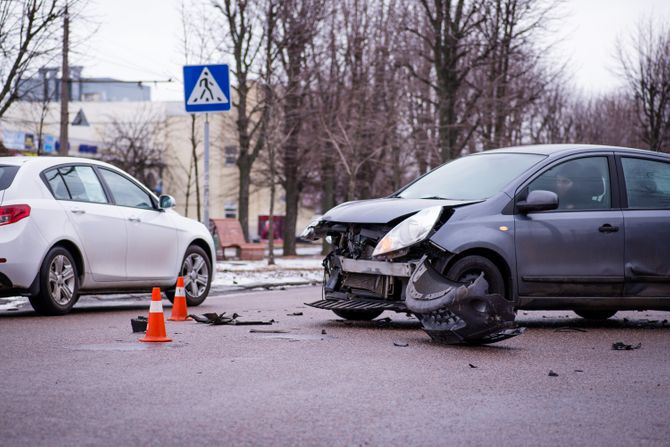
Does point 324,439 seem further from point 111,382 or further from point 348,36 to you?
point 348,36

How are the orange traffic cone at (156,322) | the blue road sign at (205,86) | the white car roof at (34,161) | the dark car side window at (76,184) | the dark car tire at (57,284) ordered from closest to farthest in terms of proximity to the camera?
1. the orange traffic cone at (156,322)
2. the dark car tire at (57,284)
3. the white car roof at (34,161)
4. the dark car side window at (76,184)
5. the blue road sign at (205,86)

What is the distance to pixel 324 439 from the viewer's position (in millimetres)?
4789

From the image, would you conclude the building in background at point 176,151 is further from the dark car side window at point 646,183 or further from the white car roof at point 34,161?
the dark car side window at point 646,183

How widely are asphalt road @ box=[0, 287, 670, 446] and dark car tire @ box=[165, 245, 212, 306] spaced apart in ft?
10.0

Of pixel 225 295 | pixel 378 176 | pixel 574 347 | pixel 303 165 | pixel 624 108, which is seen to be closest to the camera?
pixel 574 347

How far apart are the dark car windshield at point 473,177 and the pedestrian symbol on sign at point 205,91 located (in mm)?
5403

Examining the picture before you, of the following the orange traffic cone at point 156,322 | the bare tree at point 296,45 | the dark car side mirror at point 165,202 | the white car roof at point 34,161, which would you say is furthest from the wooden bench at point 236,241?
the orange traffic cone at point 156,322

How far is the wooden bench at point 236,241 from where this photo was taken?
110 ft

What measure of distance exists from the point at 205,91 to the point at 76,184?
440 cm

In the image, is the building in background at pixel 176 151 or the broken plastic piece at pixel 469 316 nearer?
the broken plastic piece at pixel 469 316

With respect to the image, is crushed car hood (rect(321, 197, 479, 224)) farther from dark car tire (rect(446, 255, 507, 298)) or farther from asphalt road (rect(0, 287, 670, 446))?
asphalt road (rect(0, 287, 670, 446))

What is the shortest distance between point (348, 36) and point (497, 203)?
2966 centimetres

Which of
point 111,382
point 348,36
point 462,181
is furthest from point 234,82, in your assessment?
point 111,382

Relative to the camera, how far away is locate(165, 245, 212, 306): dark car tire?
1291cm
